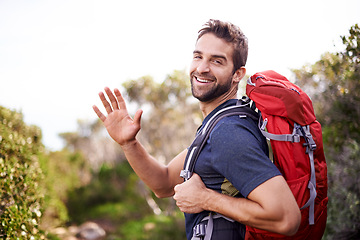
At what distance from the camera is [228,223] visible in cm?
200

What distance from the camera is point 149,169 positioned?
274 centimetres

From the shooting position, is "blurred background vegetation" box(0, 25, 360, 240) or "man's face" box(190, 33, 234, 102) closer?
"man's face" box(190, 33, 234, 102)

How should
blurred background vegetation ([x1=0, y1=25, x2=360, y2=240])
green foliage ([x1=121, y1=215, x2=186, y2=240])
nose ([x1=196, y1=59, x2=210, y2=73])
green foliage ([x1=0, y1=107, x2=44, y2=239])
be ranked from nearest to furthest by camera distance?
nose ([x1=196, y1=59, x2=210, y2=73])
green foliage ([x1=0, y1=107, x2=44, y2=239])
blurred background vegetation ([x1=0, y1=25, x2=360, y2=240])
green foliage ([x1=121, y1=215, x2=186, y2=240])

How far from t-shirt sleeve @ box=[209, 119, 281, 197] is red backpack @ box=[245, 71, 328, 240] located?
0.13m

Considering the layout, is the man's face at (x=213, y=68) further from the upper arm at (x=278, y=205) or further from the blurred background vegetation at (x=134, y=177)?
the blurred background vegetation at (x=134, y=177)

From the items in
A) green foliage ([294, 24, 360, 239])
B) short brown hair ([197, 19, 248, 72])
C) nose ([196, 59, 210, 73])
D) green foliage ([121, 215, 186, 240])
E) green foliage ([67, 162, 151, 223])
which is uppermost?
short brown hair ([197, 19, 248, 72])

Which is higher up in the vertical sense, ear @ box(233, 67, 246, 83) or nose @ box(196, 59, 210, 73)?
nose @ box(196, 59, 210, 73)

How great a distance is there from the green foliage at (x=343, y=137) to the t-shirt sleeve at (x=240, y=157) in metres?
2.48

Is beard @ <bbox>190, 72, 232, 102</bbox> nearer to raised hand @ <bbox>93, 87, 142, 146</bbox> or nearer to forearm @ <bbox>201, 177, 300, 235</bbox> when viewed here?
raised hand @ <bbox>93, 87, 142, 146</bbox>

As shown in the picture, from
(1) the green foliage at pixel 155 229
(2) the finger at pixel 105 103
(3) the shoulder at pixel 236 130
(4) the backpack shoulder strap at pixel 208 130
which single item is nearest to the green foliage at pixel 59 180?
(1) the green foliage at pixel 155 229

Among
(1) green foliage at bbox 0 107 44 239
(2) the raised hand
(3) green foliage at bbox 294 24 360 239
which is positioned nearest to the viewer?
(2) the raised hand

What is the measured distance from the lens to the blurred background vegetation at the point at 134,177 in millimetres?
3572

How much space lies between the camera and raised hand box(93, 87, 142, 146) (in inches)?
103

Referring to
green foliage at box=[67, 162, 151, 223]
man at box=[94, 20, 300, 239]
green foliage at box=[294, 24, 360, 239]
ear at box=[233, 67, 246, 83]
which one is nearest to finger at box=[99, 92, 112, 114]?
man at box=[94, 20, 300, 239]
